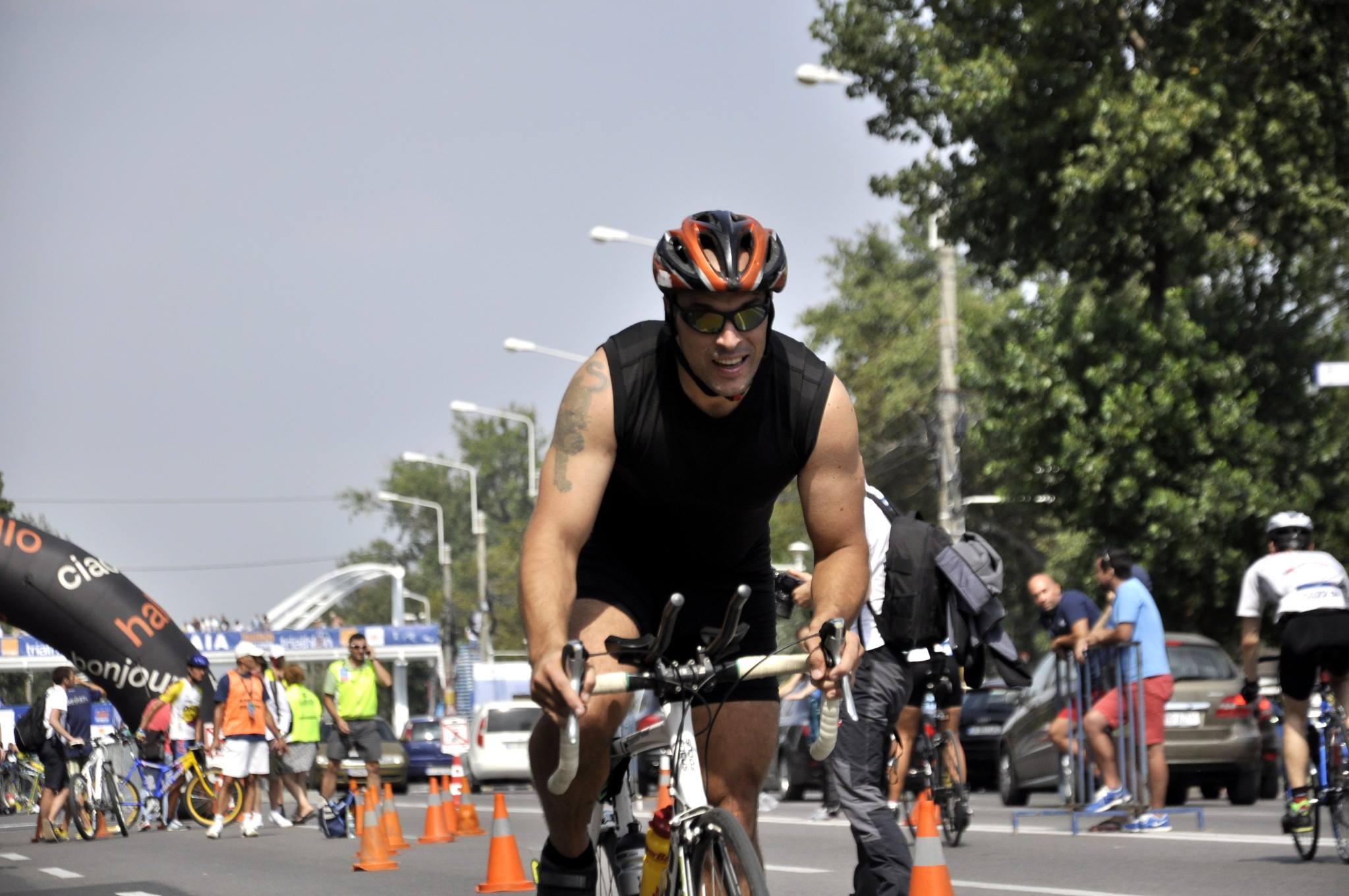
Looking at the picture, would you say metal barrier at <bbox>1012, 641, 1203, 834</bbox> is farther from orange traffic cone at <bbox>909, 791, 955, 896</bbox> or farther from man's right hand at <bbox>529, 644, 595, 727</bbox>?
man's right hand at <bbox>529, 644, 595, 727</bbox>

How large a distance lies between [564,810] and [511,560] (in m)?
103

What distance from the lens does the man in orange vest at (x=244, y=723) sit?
2005cm

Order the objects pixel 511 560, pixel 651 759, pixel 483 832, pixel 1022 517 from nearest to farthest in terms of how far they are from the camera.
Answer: pixel 651 759
pixel 483 832
pixel 1022 517
pixel 511 560

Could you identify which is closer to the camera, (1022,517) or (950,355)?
(950,355)

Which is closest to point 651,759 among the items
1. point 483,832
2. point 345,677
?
point 483,832

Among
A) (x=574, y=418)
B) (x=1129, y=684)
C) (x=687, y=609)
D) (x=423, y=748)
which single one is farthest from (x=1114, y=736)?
(x=423, y=748)

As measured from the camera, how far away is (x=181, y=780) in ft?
73.4

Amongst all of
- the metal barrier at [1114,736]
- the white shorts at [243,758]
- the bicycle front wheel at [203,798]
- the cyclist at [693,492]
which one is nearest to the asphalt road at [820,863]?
the metal barrier at [1114,736]

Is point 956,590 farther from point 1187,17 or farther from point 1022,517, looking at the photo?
point 1022,517

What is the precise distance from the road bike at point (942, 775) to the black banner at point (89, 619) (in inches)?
621

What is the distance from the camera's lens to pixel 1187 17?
2570cm

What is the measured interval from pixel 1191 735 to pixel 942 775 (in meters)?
5.33

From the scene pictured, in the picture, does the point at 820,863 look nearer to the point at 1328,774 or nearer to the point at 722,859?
the point at 1328,774

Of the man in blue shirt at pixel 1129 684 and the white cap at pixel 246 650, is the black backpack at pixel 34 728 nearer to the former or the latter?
the white cap at pixel 246 650
